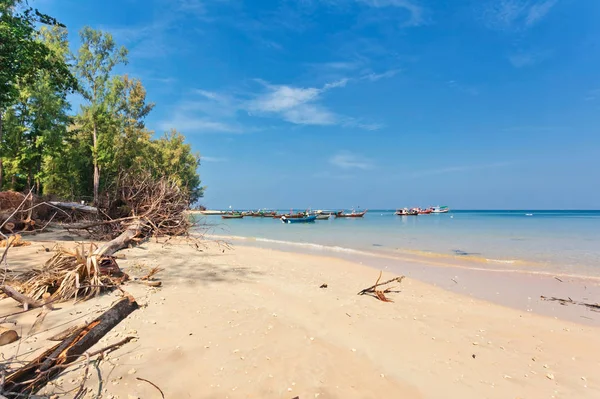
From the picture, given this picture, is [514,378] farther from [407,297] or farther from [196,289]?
[196,289]

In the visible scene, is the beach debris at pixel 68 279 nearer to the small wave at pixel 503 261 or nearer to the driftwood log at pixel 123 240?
the driftwood log at pixel 123 240

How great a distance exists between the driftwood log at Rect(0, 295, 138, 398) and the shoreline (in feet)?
26.2

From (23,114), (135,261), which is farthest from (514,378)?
(23,114)

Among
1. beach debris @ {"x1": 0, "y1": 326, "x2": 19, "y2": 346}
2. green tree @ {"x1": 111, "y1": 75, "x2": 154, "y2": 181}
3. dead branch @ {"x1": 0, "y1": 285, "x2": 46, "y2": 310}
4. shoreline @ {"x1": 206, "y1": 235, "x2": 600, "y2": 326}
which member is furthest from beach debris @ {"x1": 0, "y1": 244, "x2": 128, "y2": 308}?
green tree @ {"x1": 111, "y1": 75, "x2": 154, "y2": 181}

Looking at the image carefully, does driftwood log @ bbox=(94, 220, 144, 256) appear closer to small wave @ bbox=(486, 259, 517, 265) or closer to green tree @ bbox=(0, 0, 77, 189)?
green tree @ bbox=(0, 0, 77, 189)

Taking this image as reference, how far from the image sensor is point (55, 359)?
277cm

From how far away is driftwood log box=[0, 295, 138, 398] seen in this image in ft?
7.88

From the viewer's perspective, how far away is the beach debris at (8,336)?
129 inches

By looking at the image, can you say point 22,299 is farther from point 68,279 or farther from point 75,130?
point 75,130

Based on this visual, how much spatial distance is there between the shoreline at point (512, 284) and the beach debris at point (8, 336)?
8.82 metres

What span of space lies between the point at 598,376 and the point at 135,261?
920 cm

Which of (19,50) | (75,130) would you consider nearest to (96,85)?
(75,130)

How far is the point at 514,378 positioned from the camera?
3488mm

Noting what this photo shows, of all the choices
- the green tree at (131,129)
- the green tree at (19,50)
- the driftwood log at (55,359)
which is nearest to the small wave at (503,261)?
the driftwood log at (55,359)
